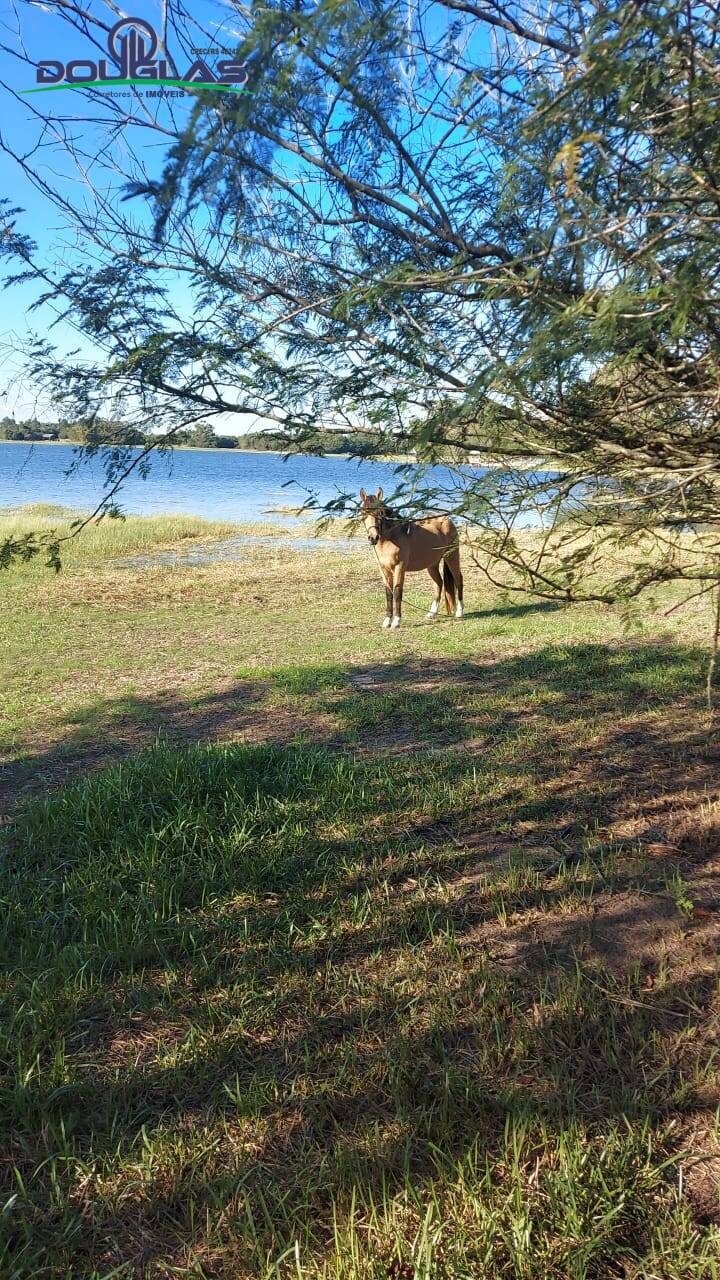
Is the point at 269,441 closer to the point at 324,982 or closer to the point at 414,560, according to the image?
the point at 324,982

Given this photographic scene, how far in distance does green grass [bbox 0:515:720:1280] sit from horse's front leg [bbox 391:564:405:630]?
13.9 ft

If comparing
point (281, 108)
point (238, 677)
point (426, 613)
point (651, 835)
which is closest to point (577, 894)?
point (651, 835)

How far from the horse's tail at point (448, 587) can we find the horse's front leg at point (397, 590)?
67 cm

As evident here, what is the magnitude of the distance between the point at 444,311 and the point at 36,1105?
9.23 feet

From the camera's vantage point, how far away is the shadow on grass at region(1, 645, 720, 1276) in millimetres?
2102

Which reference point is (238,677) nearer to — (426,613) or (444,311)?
(426,613)

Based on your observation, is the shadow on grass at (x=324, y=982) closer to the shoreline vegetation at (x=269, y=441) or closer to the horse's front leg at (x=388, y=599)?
the shoreline vegetation at (x=269, y=441)

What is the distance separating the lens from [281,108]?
84.0 inches

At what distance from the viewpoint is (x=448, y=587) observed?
11008 mm

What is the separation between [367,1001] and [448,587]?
8512 millimetres

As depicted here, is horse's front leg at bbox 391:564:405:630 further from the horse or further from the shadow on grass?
the shadow on grass

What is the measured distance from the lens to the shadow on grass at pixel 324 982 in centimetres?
210

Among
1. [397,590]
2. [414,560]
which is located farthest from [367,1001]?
[414,560]

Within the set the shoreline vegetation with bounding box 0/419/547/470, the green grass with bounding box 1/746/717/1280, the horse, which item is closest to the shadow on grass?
the green grass with bounding box 1/746/717/1280
